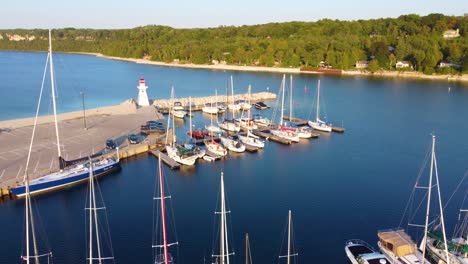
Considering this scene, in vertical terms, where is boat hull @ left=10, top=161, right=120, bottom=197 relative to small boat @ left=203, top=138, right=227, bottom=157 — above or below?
below

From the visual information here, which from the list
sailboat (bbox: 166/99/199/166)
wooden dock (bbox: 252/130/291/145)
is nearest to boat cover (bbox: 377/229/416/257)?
sailboat (bbox: 166/99/199/166)

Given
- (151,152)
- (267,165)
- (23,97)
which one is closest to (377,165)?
(267,165)

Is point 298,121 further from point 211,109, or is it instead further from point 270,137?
point 211,109

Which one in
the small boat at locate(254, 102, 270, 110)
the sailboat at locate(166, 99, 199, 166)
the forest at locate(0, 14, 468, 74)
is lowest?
the sailboat at locate(166, 99, 199, 166)

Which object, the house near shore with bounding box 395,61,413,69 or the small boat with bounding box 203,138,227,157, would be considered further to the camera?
the house near shore with bounding box 395,61,413,69

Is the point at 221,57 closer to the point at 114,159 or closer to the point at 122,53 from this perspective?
the point at 122,53

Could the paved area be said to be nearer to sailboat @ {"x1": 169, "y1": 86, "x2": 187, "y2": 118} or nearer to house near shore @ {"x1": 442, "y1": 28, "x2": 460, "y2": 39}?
sailboat @ {"x1": 169, "y1": 86, "x2": 187, "y2": 118}

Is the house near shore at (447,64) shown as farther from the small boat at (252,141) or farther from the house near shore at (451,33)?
the small boat at (252,141)
